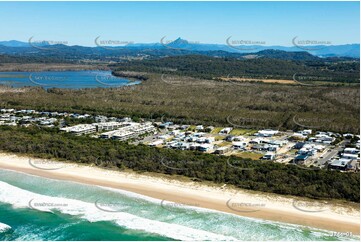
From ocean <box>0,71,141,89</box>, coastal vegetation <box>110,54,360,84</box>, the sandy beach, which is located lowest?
the sandy beach

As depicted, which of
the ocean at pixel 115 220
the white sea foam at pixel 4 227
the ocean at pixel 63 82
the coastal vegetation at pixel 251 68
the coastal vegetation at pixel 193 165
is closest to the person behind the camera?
the ocean at pixel 115 220

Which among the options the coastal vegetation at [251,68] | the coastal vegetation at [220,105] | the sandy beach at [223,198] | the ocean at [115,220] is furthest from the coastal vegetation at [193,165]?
the coastal vegetation at [251,68]

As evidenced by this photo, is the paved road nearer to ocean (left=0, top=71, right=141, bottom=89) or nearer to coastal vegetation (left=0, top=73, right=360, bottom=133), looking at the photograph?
coastal vegetation (left=0, top=73, right=360, bottom=133)

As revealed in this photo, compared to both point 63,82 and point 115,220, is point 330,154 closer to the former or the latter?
point 115,220

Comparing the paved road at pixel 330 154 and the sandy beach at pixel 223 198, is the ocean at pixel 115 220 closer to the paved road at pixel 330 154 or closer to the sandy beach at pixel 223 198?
the sandy beach at pixel 223 198

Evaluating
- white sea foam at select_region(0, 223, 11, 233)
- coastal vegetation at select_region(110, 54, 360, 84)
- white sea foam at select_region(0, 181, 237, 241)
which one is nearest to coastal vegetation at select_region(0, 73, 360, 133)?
coastal vegetation at select_region(110, 54, 360, 84)

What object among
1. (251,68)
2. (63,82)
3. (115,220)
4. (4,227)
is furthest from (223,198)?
(251,68)
